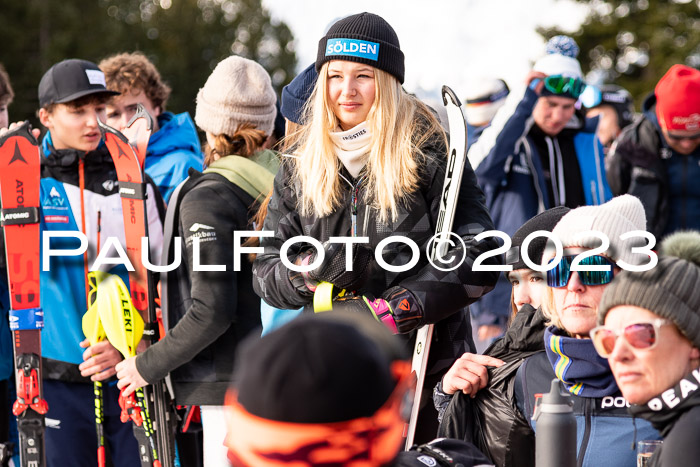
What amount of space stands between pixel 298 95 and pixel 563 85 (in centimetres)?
259

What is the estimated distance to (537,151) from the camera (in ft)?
21.0

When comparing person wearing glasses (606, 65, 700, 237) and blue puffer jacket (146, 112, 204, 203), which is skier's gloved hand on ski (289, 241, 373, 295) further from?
person wearing glasses (606, 65, 700, 237)

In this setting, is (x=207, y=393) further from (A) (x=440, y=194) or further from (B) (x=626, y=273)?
(B) (x=626, y=273)

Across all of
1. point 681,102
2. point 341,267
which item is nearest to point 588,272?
point 341,267

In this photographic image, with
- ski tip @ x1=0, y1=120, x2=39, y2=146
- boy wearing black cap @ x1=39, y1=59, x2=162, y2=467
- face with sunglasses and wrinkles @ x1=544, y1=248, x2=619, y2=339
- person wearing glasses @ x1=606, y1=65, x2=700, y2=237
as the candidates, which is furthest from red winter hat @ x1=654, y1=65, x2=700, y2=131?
face with sunglasses and wrinkles @ x1=544, y1=248, x2=619, y2=339

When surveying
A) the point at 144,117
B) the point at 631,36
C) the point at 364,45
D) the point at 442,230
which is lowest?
the point at 442,230

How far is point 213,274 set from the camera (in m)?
4.00

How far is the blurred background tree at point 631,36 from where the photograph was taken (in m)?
32.4

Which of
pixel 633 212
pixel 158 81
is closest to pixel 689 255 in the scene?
pixel 633 212

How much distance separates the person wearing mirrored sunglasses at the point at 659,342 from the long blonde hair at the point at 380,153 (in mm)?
1441

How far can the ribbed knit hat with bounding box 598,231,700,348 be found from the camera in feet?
6.69

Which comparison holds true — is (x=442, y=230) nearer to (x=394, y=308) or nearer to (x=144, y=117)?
(x=394, y=308)

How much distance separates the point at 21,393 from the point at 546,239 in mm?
2782

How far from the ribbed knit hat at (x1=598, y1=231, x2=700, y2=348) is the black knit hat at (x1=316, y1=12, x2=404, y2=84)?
66.8 inches
